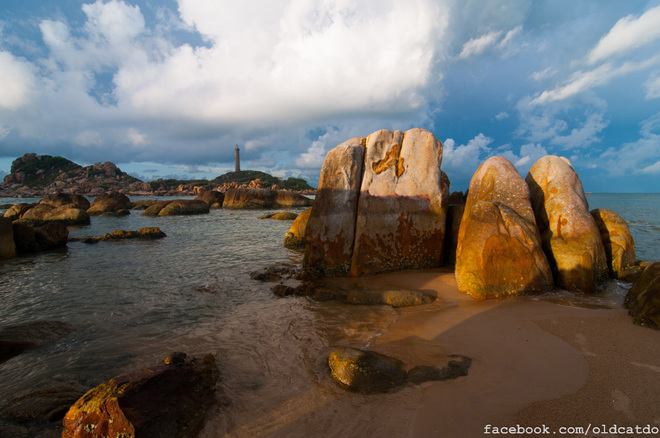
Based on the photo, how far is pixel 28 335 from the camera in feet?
17.1

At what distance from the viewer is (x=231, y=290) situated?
7754 mm

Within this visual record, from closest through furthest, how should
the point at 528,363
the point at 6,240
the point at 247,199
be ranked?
1. the point at 528,363
2. the point at 6,240
3. the point at 247,199

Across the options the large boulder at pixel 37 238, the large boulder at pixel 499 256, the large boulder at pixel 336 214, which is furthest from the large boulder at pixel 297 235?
the large boulder at pixel 37 238

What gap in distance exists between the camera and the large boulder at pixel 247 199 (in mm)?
38438

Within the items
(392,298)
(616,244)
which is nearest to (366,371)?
(392,298)

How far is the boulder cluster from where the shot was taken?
6676 mm

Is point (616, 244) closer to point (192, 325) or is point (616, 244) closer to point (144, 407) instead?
point (192, 325)

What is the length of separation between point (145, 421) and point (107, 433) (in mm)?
297

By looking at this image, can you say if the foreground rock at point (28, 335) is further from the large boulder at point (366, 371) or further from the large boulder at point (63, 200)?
the large boulder at point (63, 200)

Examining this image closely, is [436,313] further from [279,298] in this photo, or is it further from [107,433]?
[107,433]

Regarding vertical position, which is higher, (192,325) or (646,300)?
(646,300)

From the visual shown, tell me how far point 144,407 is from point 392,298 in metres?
4.58

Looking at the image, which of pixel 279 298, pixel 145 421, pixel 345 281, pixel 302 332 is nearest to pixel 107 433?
pixel 145 421

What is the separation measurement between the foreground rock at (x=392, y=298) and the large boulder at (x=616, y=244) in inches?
180
